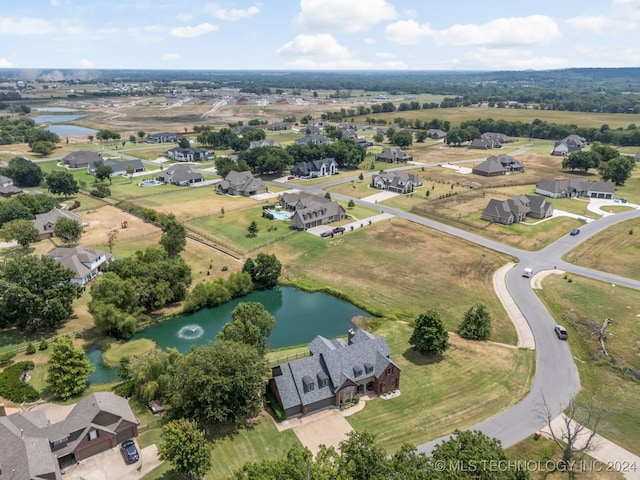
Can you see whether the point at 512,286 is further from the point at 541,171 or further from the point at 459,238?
the point at 541,171

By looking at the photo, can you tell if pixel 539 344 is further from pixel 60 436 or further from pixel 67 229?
pixel 67 229

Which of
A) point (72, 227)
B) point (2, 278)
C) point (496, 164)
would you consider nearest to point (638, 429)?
point (2, 278)

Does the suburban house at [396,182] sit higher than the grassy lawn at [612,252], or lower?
higher

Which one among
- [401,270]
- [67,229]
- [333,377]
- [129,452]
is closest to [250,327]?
[333,377]

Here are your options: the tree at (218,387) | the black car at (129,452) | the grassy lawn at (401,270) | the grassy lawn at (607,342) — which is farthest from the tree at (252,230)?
the black car at (129,452)

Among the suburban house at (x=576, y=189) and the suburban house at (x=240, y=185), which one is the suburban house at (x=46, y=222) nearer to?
the suburban house at (x=240, y=185)

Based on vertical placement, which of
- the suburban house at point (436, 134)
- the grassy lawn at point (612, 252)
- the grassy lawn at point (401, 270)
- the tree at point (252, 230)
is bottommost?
the grassy lawn at point (401, 270)
